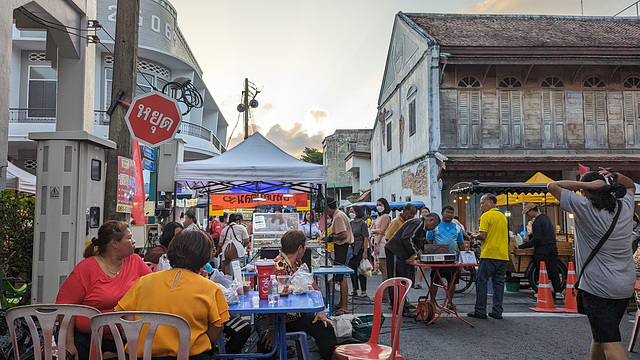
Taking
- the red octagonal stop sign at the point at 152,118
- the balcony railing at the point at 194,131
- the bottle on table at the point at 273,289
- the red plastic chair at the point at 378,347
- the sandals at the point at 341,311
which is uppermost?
the balcony railing at the point at 194,131

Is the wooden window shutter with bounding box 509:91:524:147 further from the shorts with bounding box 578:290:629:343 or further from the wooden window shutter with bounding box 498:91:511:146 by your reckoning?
the shorts with bounding box 578:290:629:343

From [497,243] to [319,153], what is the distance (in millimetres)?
53518

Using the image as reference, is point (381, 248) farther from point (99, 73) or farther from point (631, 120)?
point (99, 73)

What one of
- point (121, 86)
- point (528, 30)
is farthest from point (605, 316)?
point (528, 30)

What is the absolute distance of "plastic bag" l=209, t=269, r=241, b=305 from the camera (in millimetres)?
4226

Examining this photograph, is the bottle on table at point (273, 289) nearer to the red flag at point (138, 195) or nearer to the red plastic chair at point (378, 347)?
the red plastic chair at point (378, 347)

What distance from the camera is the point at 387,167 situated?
25438mm

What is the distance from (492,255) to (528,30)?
16.0 metres

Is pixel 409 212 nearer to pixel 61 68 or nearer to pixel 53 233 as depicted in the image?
pixel 53 233

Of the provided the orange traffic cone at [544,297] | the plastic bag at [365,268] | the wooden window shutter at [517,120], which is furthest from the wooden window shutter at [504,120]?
the plastic bag at [365,268]

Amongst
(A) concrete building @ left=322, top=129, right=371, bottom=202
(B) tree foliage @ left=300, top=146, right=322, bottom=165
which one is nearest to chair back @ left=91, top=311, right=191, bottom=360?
(A) concrete building @ left=322, top=129, right=371, bottom=202

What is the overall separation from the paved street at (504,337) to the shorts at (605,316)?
1.97 meters

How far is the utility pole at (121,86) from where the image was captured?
17.5ft

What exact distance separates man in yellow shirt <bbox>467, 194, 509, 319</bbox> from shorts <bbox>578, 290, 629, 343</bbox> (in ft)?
12.0
